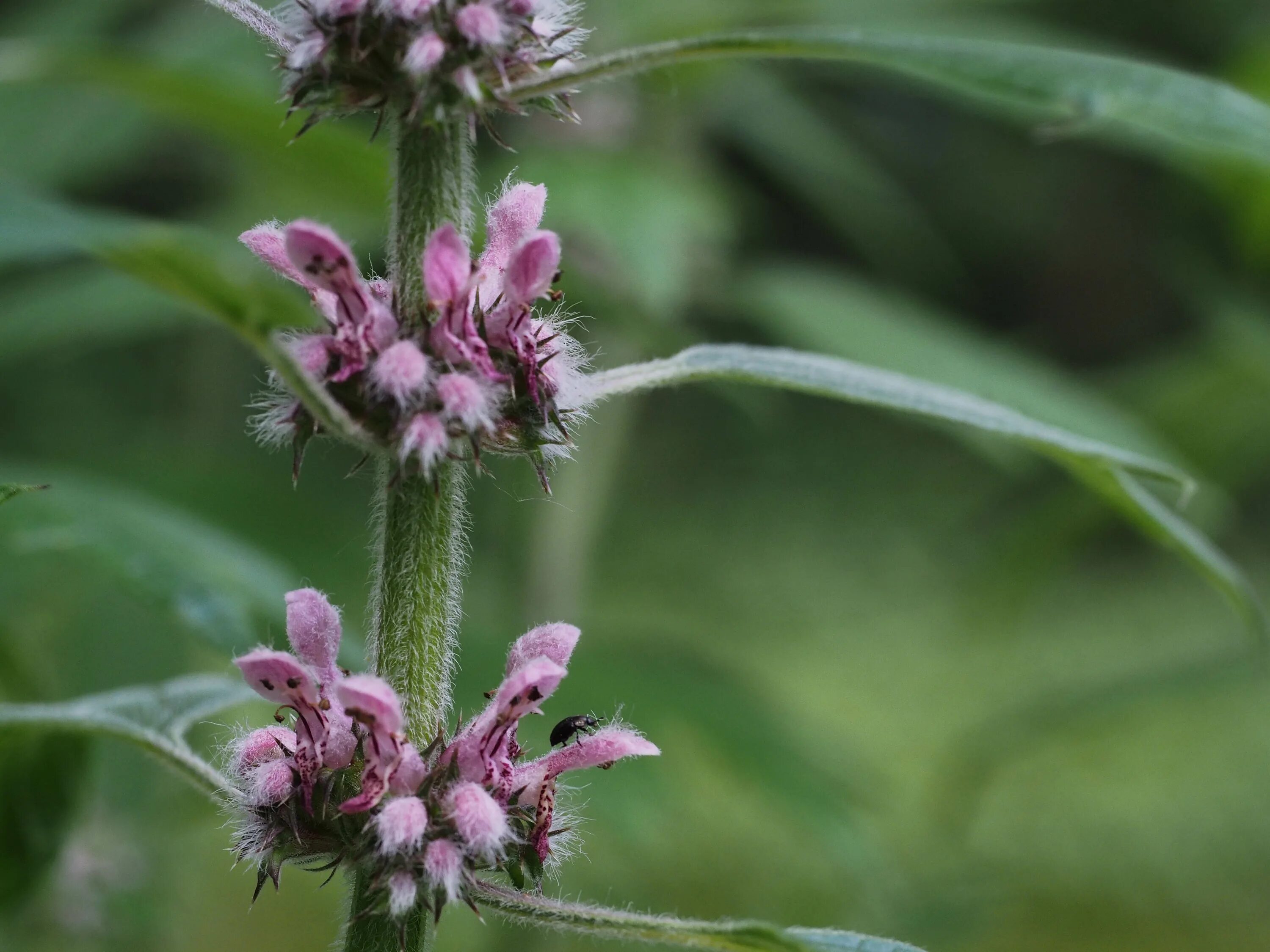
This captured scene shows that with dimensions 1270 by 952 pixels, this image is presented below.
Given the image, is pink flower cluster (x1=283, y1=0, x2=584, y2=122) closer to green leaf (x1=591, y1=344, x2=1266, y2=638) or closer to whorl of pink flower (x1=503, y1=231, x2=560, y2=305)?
whorl of pink flower (x1=503, y1=231, x2=560, y2=305)

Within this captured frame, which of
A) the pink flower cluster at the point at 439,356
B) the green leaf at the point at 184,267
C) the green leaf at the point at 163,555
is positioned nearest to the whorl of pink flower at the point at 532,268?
the pink flower cluster at the point at 439,356

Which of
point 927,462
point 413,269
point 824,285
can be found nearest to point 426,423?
point 413,269

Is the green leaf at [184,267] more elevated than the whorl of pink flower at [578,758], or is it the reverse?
the green leaf at [184,267]

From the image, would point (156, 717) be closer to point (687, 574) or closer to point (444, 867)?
point (444, 867)

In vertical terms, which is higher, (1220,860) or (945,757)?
(945,757)

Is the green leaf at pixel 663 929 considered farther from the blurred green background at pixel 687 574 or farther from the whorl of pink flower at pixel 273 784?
the blurred green background at pixel 687 574

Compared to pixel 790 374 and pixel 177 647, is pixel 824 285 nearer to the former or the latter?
pixel 177 647

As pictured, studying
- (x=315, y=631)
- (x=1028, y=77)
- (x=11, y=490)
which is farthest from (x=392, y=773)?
(x=1028, y=77)
